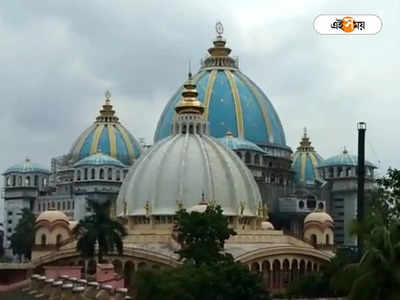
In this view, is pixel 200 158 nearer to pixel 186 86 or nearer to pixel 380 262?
pixel 186 86

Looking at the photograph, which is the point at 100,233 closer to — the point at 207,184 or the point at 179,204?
the point at 179,204

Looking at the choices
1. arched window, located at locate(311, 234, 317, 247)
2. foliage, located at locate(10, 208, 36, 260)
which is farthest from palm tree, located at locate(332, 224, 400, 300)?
foliage, located at locate(10, 208, 36, 260)

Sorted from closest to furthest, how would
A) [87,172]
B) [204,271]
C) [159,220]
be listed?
[204,271] < [159,220] < [87,172]

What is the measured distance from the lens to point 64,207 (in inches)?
4176

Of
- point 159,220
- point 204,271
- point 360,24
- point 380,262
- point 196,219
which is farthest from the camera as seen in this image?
point 159,220

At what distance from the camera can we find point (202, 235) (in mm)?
53031

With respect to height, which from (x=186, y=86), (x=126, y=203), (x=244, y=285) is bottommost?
(x=244, y=285)

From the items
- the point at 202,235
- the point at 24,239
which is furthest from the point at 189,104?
the point at 24,239

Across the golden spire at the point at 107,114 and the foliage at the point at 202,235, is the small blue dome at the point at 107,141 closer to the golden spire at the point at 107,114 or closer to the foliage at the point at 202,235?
the golden spire at the point at 107,114

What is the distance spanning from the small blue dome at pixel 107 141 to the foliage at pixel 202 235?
57050mm

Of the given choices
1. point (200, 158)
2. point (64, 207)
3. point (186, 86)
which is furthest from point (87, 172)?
point (200, 158)

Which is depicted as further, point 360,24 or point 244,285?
point 244,285

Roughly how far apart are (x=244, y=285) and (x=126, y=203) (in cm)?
2598

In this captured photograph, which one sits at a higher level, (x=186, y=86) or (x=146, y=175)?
(x=186, y=86)
